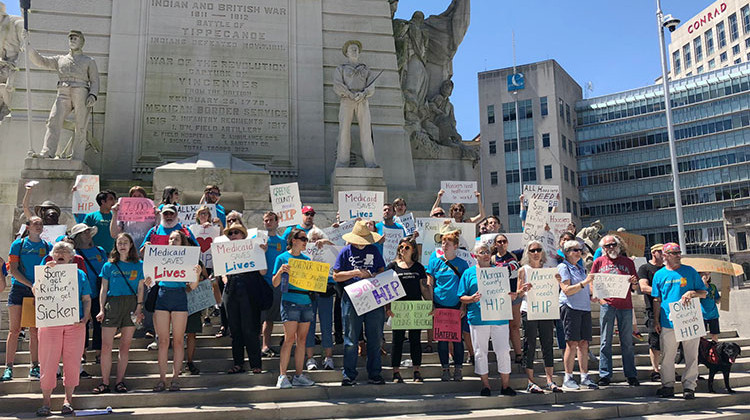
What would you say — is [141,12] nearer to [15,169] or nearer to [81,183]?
[15,169]

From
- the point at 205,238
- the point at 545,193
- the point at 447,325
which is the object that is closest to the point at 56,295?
the point at 205,238

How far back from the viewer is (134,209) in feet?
33.4

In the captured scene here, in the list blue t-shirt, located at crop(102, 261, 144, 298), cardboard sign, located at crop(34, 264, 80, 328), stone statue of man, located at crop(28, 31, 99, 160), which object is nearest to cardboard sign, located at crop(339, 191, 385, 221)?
blue t-shirt, located at crop(102, 261, 144, 298)

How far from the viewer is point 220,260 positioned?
860 cm

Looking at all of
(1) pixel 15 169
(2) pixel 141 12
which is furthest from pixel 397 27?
(1) pixel 15 169

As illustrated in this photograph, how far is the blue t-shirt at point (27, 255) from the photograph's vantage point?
8.30 m

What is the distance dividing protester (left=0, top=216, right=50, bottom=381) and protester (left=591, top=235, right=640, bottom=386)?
7534 millimetres

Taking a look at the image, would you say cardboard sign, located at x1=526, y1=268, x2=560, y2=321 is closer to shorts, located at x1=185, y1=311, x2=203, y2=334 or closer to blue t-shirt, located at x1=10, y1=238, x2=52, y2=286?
shorts, located at x1=185, y1=311, x2=203, y2=334

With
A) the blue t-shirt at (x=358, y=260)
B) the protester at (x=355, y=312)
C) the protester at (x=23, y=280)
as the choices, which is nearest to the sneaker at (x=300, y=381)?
the protester at (x=355, y=312)

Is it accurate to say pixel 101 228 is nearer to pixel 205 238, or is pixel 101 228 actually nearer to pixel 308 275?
pixel 205 238

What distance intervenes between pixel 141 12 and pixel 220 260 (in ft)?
39.7

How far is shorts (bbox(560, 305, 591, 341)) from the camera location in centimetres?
886

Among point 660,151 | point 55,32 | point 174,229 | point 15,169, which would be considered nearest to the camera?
point 174,229

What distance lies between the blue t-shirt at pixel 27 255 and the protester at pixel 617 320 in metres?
7.59
